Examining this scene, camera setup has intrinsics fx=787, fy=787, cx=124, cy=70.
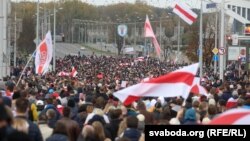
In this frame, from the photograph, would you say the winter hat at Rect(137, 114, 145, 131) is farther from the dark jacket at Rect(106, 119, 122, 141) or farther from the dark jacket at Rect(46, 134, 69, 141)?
the dark jacket at Rect(46, 134, 69, 141)

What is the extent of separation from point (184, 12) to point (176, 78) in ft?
92.8

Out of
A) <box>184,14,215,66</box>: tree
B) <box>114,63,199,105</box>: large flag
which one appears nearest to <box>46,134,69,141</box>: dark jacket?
<box>114,63,199,105</box>: large flag

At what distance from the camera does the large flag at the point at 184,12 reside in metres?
39.2

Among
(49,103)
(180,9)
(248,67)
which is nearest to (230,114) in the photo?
(49,103)

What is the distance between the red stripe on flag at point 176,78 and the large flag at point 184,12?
27.0m

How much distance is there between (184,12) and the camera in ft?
131

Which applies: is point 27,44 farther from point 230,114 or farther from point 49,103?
point 230,114

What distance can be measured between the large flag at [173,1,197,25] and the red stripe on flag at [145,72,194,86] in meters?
27.0

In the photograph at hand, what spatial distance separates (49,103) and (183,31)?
9406 cm

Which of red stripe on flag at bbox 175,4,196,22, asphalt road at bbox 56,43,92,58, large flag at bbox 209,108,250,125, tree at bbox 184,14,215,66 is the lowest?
asphalt road at bbox 56,43,92,58

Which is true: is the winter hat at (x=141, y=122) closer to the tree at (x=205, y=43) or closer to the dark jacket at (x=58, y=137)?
the dark jacket at (x=58, y=137)

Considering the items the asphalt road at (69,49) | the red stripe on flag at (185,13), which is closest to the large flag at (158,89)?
the red stripe on flag at (185,13)

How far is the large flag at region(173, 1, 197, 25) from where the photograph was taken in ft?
129

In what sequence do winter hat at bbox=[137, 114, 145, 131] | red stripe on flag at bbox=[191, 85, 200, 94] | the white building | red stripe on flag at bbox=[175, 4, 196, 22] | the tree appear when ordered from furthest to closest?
the tree < the white building < red stripe on flag at bbox=[175, 4, 196, 22] < red stripe on flag at bbox=[191, 85, 200, 94] < winter hat at bbox=[137, 114, 145, 131]
